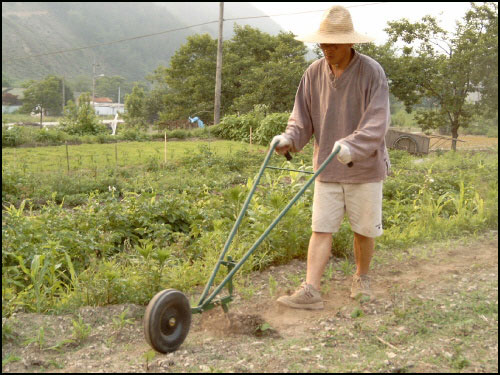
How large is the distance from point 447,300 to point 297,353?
138cm

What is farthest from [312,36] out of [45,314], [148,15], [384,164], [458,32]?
[148,15]

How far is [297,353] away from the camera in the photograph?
3.21m

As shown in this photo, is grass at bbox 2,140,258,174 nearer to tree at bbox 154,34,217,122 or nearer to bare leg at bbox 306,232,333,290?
Answer: bare leg at bbox 306,232,333,290

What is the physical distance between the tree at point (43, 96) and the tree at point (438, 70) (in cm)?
5161

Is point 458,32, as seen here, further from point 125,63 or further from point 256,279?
point 125,63

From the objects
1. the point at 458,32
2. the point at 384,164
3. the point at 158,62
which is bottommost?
the point at 384,164

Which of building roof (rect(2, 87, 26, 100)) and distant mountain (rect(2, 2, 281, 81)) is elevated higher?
distant mountain (rect(2, 2, 281, 81))

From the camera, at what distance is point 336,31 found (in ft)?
12.5

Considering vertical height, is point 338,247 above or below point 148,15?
below

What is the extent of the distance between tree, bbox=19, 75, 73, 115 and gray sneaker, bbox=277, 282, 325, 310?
65757 mm

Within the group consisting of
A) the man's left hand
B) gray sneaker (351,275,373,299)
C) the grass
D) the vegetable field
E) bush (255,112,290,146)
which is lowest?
gray sneaker (351,275,373,299)

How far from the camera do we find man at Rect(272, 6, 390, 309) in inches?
150

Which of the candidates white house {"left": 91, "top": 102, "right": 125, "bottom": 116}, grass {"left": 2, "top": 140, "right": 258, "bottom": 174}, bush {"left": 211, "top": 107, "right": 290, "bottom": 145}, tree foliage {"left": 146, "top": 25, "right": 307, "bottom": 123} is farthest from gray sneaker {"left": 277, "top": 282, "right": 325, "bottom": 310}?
white house {"left": 91, "top": 102, "right": 125, "bottom": 116}

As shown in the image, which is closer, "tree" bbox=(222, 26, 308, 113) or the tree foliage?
"tree" bbox=(222, 26, 308, 113)
